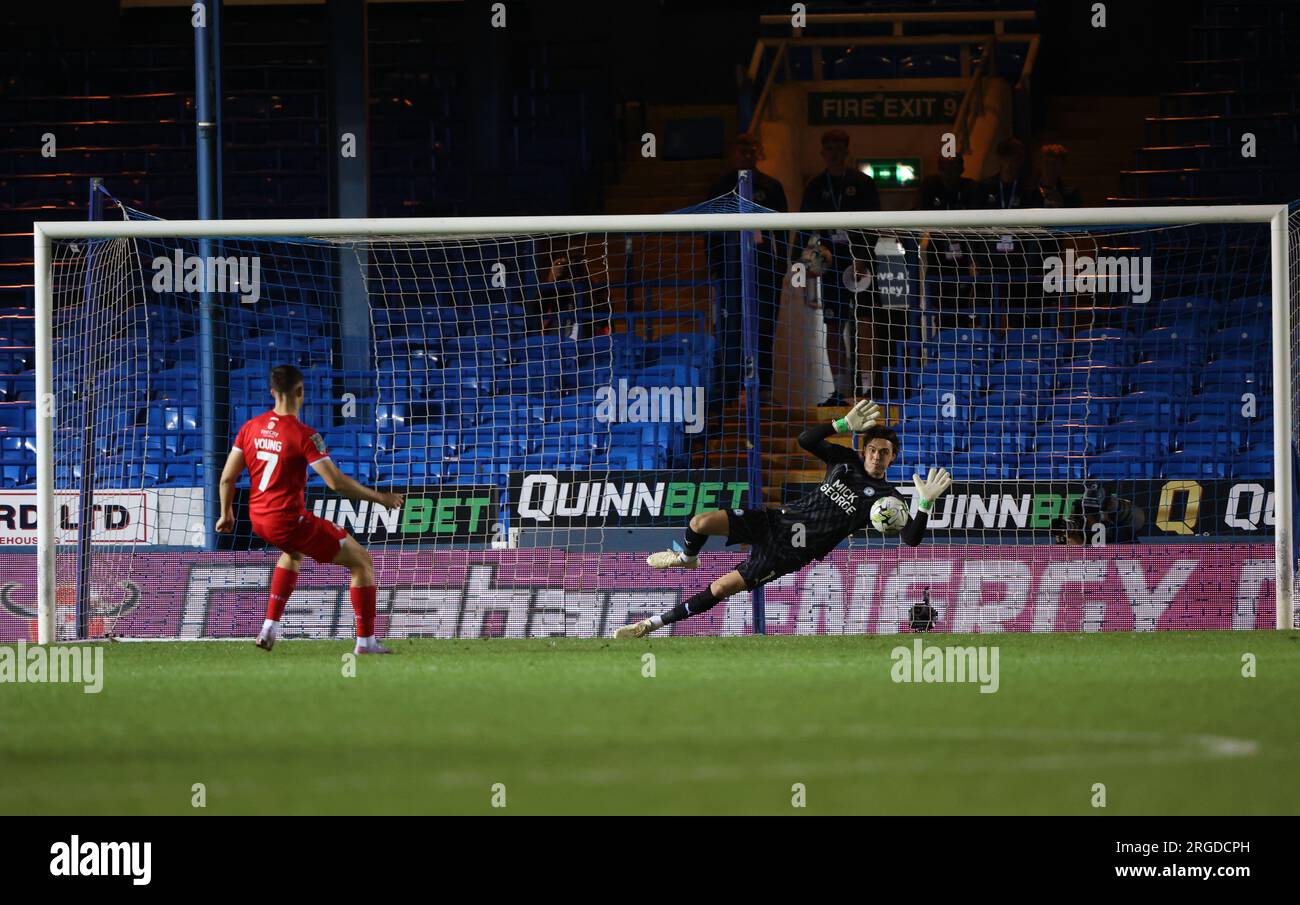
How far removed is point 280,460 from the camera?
10.3 metres

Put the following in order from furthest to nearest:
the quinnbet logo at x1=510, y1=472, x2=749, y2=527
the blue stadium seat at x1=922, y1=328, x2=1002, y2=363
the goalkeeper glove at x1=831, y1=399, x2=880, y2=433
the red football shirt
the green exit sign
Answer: the green exit sign
the blue stadium seat at x1=922, y1=328, x2=1002, y2=363
the quinnbet logo at x1=510, y1=472, x2=749, y2=527
the goalkeeper glove at x1=831, y1=399, x2=880, y2=433
the red football shirt

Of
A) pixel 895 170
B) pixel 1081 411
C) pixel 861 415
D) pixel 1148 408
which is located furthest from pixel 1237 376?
pixel 895 170

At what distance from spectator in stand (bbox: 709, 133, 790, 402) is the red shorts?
3.87m

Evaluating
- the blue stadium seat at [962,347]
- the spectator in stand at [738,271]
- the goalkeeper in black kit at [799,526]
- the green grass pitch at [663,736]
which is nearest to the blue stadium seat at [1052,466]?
the blue stadium seat at [962,347]

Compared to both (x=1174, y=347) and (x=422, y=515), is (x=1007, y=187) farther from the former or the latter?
(x=422, y=515)

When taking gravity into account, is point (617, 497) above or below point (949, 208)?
below

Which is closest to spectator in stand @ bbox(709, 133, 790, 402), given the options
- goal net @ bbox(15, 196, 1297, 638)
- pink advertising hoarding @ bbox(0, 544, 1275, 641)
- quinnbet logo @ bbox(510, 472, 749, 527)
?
goal net @ bbox(15, 196, 1297, 638)

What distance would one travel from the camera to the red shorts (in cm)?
1037

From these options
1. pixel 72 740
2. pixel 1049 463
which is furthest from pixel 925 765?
pixel 1049 463

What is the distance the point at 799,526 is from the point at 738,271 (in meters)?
4.68

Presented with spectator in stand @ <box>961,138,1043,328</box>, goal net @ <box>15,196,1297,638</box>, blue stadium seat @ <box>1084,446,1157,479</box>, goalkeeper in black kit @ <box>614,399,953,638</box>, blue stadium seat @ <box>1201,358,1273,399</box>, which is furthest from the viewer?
spectator in stand @ <box>961,138,1043,328</box>

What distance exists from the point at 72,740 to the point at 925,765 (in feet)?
11.0

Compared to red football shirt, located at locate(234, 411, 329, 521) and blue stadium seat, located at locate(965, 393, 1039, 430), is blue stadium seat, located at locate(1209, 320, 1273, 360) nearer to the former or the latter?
blue stadium seat, located at locate(965, 393, 1039, 430)

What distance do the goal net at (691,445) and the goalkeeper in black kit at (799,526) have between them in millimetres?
1013
